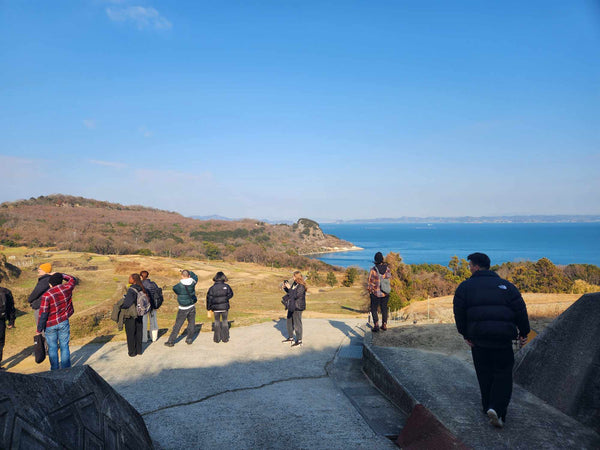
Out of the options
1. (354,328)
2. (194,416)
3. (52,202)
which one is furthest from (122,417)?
(52,202)

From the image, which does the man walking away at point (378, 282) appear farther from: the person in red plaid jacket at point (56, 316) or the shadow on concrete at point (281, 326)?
the person in red plaid jacket at point (56, 316)

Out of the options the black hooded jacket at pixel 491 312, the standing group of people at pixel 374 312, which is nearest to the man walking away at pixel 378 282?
the standing group of people at pixel 374 312

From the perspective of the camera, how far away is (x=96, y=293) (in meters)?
15.5

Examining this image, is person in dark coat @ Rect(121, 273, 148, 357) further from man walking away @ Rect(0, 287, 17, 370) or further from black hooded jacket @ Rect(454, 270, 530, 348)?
black hooded jacket @ Rect(454, 270, 530, 348)

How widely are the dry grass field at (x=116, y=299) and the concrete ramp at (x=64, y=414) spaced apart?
7.00 metres

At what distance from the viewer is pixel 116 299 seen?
13.3 m

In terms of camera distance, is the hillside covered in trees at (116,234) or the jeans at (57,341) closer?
the jeans at (57,341)

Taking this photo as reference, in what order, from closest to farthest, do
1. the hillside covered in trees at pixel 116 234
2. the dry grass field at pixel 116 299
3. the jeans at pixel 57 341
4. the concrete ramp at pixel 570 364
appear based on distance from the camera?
the concrete ramp at pixel 570 364
the jeans at pixel 57 341
the dry grass field at pixel 116 299
the hillside covered in trees at pixel 116 234

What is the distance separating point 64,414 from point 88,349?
6757 mm

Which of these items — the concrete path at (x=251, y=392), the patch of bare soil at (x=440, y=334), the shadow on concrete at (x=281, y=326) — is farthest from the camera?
the shadow on concrete at (x=281, y=326)

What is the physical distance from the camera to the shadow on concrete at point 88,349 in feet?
25.1

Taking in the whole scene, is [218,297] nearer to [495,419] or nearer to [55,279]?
[55,279]

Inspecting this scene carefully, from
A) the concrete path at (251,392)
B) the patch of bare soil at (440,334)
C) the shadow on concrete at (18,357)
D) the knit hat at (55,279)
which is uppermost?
the knit hat at (55,279)

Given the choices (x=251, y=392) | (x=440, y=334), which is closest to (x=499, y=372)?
(x=251, y=392)
